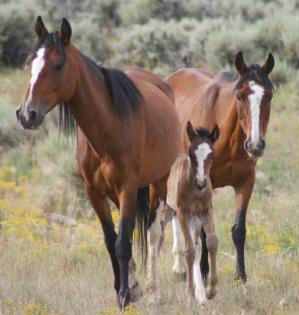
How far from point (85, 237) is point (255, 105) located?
3197mm

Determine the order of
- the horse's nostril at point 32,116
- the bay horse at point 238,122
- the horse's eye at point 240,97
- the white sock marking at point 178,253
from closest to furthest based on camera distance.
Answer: the horse's nostril at point 32,116 → the bay horse at point 238,122 → the horse's eye at point 240,97 → the white sock marking at point 178,253

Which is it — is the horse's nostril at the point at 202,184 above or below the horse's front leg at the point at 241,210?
above

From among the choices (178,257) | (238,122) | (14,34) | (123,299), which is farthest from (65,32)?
(14,34)

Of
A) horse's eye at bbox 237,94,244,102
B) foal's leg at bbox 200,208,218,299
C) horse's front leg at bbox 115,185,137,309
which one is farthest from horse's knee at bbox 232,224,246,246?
horse's front leg at bbox 115,185,137,309

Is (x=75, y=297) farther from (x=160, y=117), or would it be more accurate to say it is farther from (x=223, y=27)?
(x=223, y=27)

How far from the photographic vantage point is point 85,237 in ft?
32.4

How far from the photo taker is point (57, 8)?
70.5 feet

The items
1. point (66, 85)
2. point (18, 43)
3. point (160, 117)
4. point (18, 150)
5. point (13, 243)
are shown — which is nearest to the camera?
point (66, 85)

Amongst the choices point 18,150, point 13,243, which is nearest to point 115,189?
point 13,243

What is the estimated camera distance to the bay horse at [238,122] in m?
7.45

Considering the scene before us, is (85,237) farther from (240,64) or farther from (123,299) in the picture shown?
(123,299)

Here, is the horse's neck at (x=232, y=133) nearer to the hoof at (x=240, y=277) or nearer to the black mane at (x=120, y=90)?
the hoof at (x=240, y=277)

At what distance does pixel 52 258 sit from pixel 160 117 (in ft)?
5.99

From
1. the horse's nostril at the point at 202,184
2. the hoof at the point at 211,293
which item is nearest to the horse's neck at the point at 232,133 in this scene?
the horse's nostril at the point at 202,184
